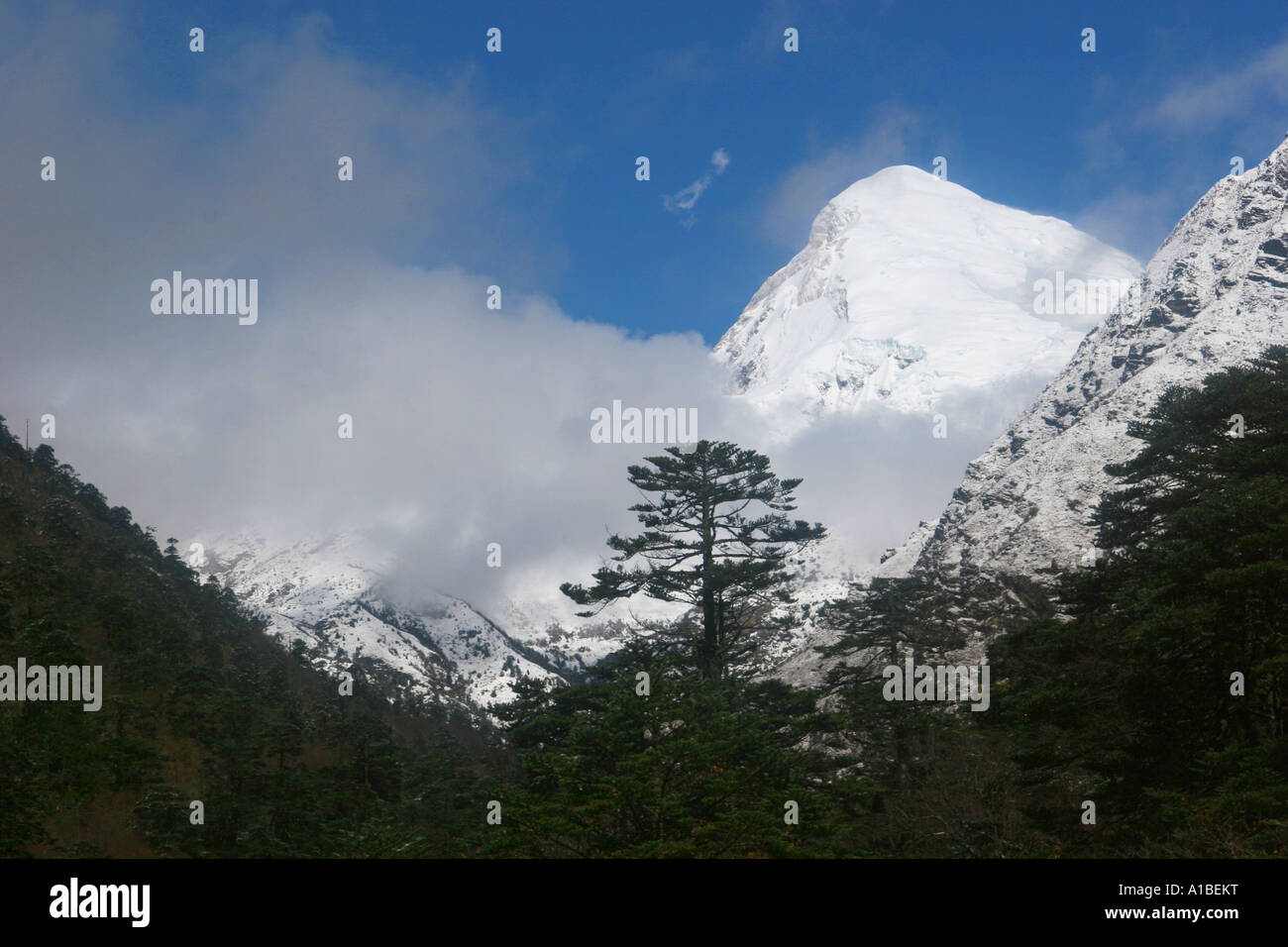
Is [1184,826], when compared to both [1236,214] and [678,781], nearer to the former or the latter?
[678,781]

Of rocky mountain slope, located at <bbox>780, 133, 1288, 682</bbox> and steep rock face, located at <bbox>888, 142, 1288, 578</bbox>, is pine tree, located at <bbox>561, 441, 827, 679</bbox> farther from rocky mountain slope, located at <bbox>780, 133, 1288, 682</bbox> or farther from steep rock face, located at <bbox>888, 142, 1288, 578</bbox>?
steep rock face, located at <bbox>888, 142, 1288, 578</bbox>

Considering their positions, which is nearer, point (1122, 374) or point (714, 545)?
point (714, 545)
